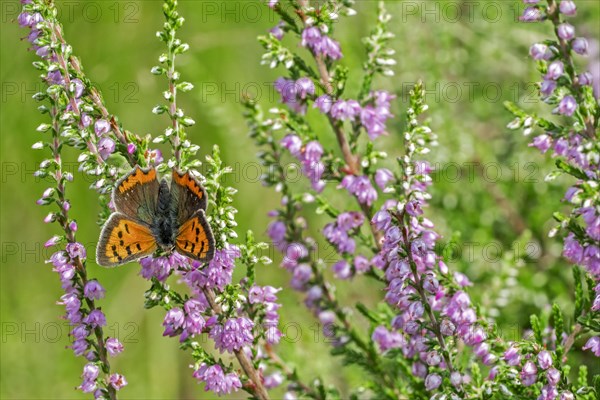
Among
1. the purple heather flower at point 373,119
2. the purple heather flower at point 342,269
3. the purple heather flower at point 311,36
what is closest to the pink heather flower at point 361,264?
the purple heather flower at point 342,269

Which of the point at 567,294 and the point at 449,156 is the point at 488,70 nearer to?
the point at 449,156

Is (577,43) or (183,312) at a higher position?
(577,43)

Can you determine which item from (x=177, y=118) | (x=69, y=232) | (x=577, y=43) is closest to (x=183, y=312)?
(x=69, y=232)

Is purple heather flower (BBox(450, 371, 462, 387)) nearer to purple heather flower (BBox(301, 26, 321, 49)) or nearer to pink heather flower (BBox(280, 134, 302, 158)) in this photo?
pink heather flower (BBox(280, 134, 302, 158))

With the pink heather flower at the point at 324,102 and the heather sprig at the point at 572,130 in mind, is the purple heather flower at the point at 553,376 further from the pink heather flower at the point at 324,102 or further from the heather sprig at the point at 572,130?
the pink heather flower at the point at 324,102

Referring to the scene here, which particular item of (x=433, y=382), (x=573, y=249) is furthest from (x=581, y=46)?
(x=433, y=382)

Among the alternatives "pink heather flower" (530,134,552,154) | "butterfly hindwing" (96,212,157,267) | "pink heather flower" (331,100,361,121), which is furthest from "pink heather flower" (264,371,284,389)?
"pink heather flower" (530,134,552,154)

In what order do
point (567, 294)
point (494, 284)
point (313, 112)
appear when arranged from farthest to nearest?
point (313, 112) → point (567, 294) → point (494, 284)

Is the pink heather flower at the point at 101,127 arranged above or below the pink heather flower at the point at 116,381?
above
